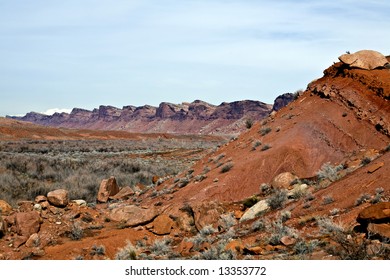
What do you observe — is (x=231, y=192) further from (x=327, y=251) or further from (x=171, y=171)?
(x=171, y=171)

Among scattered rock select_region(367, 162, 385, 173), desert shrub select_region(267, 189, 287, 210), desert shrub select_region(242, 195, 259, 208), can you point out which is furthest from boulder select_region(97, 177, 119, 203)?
scattered rock select_region(367, 162, 385, 173)

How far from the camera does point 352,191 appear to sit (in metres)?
9.85

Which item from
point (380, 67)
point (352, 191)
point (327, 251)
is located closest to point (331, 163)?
point (352, 191)

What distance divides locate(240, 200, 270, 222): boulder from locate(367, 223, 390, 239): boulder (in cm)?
442

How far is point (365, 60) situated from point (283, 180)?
32.5 ft

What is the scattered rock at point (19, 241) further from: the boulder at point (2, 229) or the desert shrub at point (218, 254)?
the desert shrub at point (218, 254)

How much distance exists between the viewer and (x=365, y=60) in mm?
19531

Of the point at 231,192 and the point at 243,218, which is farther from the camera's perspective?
the point at 231,192

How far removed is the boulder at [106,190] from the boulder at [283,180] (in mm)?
8005

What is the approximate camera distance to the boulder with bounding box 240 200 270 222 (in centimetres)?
1130

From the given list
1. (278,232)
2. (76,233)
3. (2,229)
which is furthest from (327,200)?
(2,229)

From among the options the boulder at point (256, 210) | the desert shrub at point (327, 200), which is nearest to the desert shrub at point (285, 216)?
the desert shrub at point (327, 200)

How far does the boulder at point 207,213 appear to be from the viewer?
11.6 m

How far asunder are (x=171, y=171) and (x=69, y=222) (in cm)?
1460
